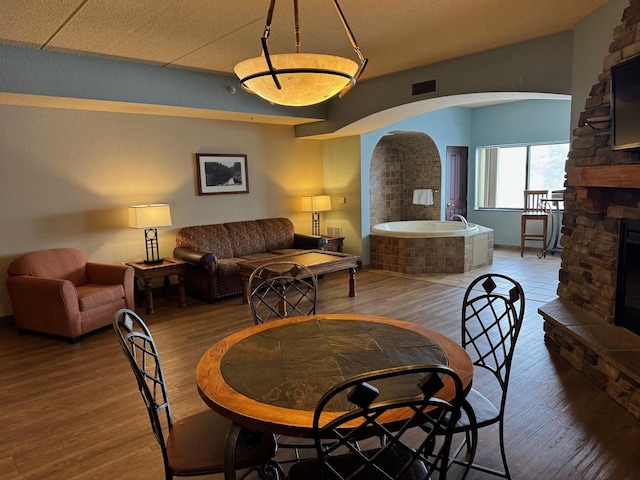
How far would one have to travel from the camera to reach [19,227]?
471 cm

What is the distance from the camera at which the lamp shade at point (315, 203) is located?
689cm

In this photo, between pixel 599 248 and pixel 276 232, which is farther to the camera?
pixel 276 232

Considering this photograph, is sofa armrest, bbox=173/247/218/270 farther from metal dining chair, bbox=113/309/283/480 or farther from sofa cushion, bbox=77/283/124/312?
metal dining chair, bbox=113/309/283/480

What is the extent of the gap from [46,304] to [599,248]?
16.0ft

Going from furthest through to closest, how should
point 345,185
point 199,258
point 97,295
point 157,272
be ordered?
point 345,185 → point 199,258 → point 157,272 → point 97,295

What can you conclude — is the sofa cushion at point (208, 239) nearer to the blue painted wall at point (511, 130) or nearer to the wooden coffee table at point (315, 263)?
the wooden coffee table at point (315, 263)

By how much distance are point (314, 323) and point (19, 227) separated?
13.2 ft

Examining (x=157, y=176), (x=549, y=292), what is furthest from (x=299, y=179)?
(x=549, y=292)

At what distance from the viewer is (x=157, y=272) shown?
197 inches

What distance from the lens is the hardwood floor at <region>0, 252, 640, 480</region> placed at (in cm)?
230

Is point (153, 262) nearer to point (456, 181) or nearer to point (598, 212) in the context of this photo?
point (598, 212)

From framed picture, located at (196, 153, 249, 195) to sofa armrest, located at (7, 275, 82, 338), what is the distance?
2403 millimetres

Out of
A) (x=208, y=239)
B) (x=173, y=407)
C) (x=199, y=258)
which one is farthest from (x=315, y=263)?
(x=173, y=407)

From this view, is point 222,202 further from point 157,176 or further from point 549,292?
point 549,292
